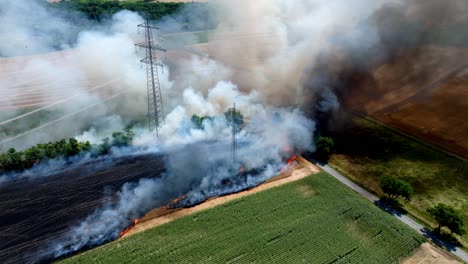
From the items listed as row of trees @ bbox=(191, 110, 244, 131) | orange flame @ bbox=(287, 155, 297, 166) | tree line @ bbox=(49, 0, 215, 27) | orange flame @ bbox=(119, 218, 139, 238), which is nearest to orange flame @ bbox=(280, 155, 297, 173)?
orange flame @ bbox=(287, 155, 297, 166)

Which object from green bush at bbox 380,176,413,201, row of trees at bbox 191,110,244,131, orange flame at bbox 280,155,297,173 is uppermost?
row of trees at bbox 191,110,244,131

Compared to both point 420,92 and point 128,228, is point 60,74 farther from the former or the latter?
point 420,92

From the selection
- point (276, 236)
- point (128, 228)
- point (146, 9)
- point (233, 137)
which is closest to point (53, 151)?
point (128, 228)

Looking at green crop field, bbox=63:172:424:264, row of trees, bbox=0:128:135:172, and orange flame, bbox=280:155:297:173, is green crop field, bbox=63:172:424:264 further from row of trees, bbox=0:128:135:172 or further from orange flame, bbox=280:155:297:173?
row of trees, bbox=0:128:135:172

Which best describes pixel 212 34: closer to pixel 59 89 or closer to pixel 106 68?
pixel 106 68

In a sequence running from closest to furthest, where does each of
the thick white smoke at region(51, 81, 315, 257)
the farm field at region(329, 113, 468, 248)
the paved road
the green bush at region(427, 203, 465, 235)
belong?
the paved road, the green bush at region(427, 203, 465, 235), the thick white smoke at region(51, 81, 315, 257), the farm field at region(329, 113, 468, 248)

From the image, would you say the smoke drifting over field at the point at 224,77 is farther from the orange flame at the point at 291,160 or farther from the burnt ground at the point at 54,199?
the burnt ground at the point at 54,199
